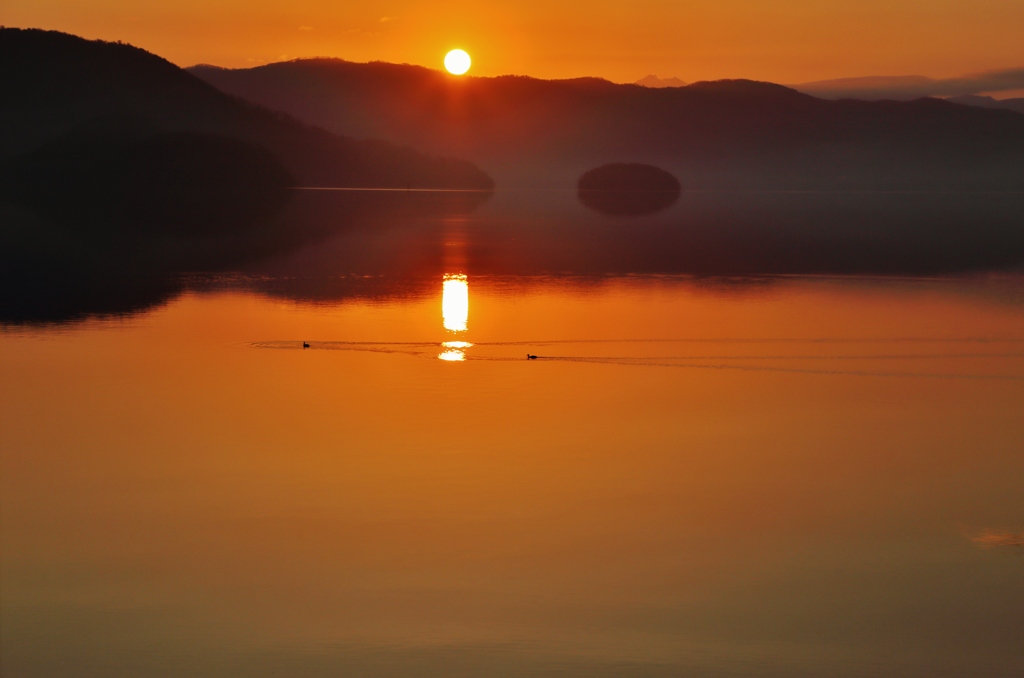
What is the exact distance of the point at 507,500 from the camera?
12773mm

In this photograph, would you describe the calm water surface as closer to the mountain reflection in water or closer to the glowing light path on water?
the glowing light path on water

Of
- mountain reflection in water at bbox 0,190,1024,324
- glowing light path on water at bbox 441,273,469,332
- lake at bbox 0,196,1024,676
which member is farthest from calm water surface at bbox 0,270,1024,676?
mountain reflection in water at bbox 0,190,1024,324

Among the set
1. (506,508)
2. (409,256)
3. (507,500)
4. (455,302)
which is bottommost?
(506,508)

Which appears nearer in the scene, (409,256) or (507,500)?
(507,500)

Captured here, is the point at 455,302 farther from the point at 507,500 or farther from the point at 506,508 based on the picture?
the point at 506,508

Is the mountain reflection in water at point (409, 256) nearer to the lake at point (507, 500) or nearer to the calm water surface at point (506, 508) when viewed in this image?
the lake at point (507, 500)

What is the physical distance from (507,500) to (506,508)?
29cm

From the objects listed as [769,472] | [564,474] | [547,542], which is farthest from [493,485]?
[769,472]

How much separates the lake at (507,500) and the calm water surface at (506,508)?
0.14ft

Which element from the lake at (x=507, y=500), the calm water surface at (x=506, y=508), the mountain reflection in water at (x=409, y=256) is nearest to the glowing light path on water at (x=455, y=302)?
the lake at (x=507, y=500)

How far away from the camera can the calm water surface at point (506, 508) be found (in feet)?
30.5

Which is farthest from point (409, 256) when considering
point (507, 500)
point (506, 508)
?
point (506, 508)

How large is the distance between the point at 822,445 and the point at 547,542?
589cm

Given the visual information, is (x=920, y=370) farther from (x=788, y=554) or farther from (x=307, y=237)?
(x=307, y=237)
